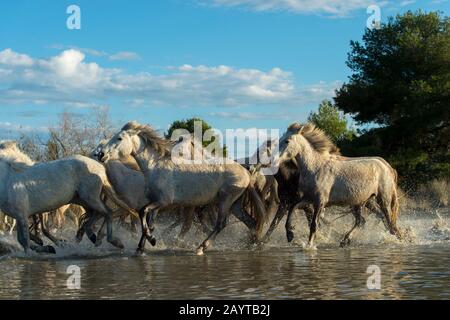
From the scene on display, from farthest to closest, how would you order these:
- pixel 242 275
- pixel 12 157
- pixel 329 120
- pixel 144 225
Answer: pixel 329 120
pixel 12 157
pixel 144 225
pixel 242 275

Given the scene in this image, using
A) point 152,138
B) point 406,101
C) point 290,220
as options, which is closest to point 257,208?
point 290,220

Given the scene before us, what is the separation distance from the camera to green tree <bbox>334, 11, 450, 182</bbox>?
912 inches

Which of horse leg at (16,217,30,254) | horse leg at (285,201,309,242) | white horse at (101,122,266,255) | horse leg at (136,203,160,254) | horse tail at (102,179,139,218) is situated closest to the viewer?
horse leg at (16,217,30,254)

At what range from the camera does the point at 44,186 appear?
33.8 feet

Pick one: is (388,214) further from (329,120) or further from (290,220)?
(329,120)

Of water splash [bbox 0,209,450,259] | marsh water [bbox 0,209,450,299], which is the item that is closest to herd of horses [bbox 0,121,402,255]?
water splash [bbox 0,209,450,259]

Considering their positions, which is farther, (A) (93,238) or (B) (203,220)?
(B) (203,220)

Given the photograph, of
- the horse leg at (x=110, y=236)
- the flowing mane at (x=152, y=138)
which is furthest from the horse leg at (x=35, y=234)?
A: the flowing mane at (x=152, y=138)

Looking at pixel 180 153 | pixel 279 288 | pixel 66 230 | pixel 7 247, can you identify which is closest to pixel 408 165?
pixel 66 230

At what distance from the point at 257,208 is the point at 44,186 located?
337 centimetres

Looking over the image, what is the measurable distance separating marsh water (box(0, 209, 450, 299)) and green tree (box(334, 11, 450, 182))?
11415mm

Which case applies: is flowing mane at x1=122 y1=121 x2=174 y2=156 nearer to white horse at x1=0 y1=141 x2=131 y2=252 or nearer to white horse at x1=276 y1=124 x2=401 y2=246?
white horse at x1=0 y1=141 x2=131 y2=252

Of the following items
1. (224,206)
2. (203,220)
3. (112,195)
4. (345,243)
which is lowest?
(345,243)

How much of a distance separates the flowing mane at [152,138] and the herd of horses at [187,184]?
2cm
